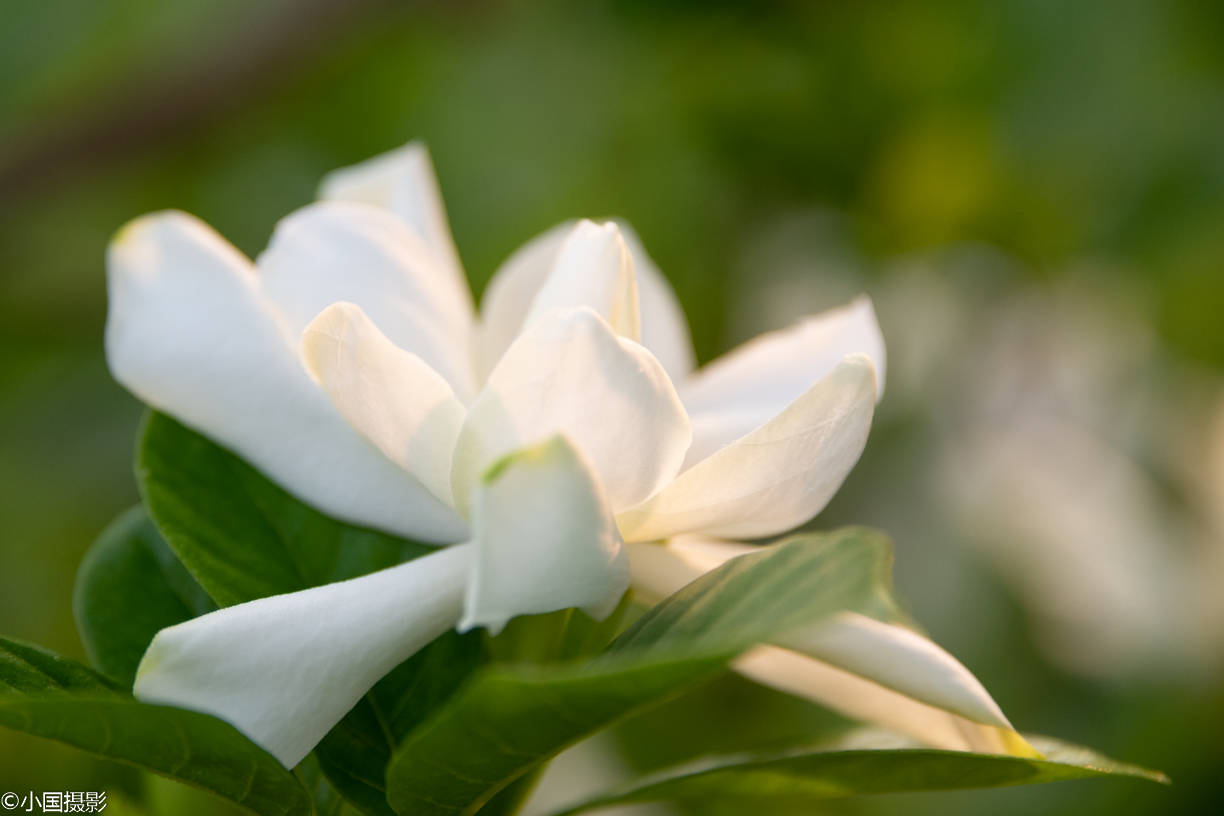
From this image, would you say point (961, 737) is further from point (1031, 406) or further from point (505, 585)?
point (1031, 406)

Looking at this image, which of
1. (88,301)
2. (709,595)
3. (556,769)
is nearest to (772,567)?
(709,595)

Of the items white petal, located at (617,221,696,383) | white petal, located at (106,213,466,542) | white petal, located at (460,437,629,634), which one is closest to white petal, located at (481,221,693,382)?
white petal, located at (617,221,696,383)

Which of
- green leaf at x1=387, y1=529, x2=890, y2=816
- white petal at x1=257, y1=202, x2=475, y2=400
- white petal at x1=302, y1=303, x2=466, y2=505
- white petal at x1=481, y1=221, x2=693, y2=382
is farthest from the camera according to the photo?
Answer: white petal at x1=481, y1=221, x2=693, y2=382

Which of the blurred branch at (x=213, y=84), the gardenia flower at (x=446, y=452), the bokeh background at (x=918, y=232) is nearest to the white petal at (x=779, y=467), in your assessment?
the gardenia flower at (x=446, y=452)

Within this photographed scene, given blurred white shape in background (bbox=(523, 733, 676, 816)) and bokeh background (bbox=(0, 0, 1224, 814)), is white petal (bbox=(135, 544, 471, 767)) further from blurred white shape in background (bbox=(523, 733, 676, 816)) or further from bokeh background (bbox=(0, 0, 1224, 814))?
bokeh background (bbox=(0, 0, 1224, 814))

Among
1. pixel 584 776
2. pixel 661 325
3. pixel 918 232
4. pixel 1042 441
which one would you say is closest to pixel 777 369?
pixel 661 325

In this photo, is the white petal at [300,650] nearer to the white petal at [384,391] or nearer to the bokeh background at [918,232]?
the white petal at [384,391]

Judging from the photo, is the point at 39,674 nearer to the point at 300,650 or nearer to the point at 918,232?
the point at 300,650
